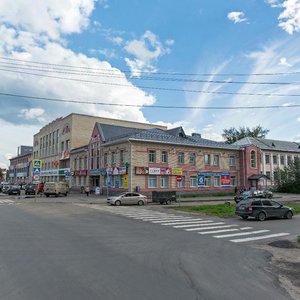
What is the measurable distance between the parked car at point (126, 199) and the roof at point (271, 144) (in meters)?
32.1

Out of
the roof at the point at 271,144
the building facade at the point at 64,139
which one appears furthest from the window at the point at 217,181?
the building facade at the point at 64,139

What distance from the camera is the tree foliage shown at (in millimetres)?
54844

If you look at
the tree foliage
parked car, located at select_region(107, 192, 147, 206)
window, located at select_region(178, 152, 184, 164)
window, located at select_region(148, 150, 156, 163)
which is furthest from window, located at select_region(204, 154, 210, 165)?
parked car, located at select_region(107, 192, 147, 206)

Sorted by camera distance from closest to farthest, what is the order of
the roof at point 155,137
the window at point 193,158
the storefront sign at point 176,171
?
1. the roof at point 155,137
2. the storefront sign at point 176,171
3. the window at point 193,158

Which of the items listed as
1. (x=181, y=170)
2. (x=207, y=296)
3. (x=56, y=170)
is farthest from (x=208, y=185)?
(x=207, y=296)

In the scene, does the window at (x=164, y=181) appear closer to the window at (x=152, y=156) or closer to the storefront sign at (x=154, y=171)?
the storefront sign at (x=154, y=171)

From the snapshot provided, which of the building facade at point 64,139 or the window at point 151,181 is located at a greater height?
the building facade at point 64,139

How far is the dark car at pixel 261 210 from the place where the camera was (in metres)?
19.8

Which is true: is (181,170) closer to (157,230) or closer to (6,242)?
(157,230)

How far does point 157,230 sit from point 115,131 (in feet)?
125

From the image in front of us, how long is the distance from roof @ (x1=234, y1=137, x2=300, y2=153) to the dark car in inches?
1551

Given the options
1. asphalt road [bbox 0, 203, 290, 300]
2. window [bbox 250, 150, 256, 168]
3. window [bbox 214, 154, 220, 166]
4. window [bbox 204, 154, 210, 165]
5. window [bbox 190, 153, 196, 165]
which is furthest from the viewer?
window [bbox 250, 150, 256, 168]

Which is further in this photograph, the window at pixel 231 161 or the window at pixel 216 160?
the window at pixel 231 161

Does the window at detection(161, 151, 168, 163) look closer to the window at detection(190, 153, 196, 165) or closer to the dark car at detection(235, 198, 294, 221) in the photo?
the window at detection(190, 153, 196, 165)
